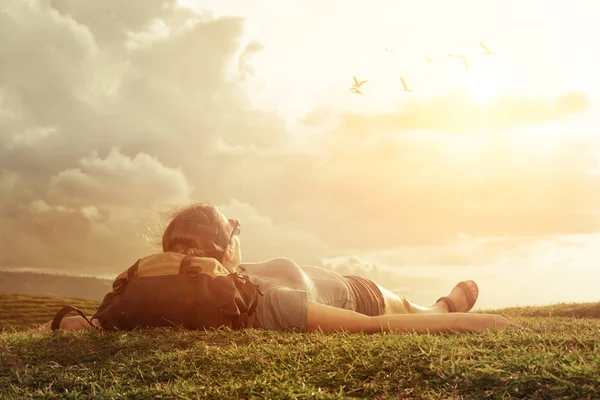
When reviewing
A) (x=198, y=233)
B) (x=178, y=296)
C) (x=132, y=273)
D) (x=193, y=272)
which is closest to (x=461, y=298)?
(x=198, y=233)

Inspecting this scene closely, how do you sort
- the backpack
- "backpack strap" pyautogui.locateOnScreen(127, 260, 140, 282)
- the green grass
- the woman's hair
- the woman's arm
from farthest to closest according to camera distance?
1. the woman's hair
2. "backpack strap" pyautogui.locateOnScreen(127, 260, 140, 282)
3. the backpack
4. the woman's arm
5. the green grass

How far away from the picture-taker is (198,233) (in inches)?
A: 231

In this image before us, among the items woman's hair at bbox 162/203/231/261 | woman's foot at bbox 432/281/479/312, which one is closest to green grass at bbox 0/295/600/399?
woman's hair at bbox 162/203/231/261

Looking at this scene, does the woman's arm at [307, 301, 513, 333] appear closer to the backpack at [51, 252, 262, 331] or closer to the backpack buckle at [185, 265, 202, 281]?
the backpack at [51, 252, 262, 331]

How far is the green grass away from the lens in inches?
112

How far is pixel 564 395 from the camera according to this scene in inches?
104

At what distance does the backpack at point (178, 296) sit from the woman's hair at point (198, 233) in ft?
1.48

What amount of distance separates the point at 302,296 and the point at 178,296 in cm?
117

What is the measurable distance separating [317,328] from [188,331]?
3.91 feet

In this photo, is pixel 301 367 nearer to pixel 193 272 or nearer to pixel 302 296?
pixel 302 296

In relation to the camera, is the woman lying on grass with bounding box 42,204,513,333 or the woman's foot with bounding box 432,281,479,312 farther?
the woman's foot with bounding box 432,281,479,312

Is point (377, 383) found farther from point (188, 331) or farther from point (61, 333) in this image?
point (61, 333)

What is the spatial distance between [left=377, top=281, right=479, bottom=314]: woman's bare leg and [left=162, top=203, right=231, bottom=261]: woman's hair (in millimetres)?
2560

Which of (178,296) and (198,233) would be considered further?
(198,233)
